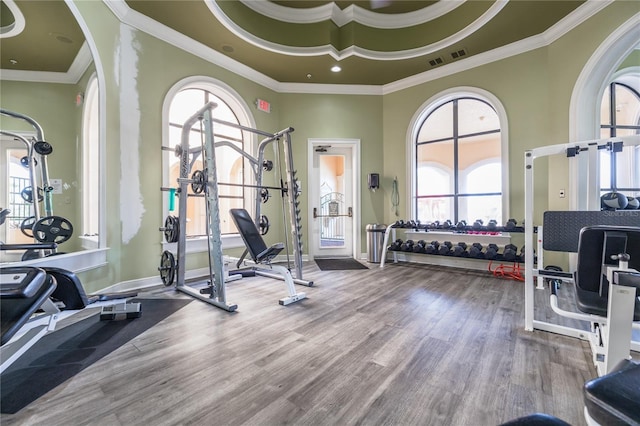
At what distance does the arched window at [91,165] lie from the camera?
2932 millimetres

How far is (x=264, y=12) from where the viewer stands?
4.06 meters

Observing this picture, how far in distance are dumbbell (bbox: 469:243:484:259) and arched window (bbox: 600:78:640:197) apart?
2.35 meters

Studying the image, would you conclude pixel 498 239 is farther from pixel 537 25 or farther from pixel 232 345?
pixel 232 345

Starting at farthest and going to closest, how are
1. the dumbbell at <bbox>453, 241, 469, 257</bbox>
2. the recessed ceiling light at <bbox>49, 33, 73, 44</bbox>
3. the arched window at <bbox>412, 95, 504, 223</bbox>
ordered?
the arched window at <bbox>412, 95, 504, 223</bbox>, the dumbbell at <bbox>453, 241, 469, 257</bbox>, the recessed ceiling light at <bbox>49, 33, 73, 44</bbox>

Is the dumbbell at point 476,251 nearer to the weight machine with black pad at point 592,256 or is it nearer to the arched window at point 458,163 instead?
the arched window at point 458,163

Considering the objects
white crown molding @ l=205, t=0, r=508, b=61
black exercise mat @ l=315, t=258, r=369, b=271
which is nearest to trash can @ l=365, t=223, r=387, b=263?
black exercise mat @ l=315, t=258, r=369, b=271

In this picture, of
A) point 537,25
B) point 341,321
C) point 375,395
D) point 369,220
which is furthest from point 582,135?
→ point 375,395

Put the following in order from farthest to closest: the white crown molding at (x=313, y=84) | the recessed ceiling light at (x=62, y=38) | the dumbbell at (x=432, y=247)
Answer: the dumbbell at (x=432, y=247) → the white crown molding at (x=313, y=84) → the recessed ceiling light at (x=62, y=38)

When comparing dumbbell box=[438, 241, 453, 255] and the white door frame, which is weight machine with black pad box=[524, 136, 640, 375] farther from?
the white door frame

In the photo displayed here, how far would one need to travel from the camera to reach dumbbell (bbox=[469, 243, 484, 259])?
406 cm

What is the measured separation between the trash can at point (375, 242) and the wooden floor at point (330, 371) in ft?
7.83

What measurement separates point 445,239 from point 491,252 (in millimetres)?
841

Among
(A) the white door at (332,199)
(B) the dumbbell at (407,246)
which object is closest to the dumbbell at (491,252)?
(B) the dumbbell at (407,246)

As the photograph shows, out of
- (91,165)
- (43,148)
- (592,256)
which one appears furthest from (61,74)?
(592,256)
